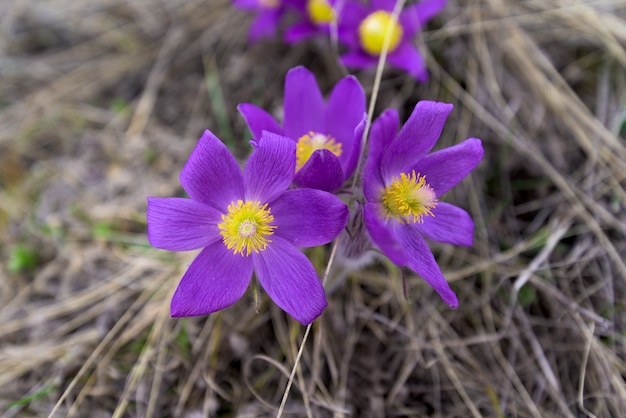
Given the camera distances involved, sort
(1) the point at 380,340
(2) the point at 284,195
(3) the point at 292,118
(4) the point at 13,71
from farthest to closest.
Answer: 1. (4) the point at 13,71
2. (1) the point at 380,340
3. (3) the point at 292,118
4. (2) the point at 284,195

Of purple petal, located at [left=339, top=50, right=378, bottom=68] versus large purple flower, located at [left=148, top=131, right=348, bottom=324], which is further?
purple petal, located at [left=339, top=50, right=378, bottom=68]

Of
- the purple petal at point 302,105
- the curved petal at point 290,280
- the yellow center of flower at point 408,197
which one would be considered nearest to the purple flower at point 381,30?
the purple petal at point 302,105

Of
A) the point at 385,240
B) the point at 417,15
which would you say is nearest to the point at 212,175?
the point at 385,240

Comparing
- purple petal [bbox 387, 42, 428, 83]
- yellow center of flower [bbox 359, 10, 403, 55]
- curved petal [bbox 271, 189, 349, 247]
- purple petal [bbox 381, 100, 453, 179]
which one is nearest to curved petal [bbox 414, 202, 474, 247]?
purple petal [bbox 381, 100, 453, 179]

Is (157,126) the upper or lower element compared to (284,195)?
lower

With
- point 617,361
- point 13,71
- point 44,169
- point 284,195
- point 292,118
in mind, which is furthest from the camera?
point 13,71

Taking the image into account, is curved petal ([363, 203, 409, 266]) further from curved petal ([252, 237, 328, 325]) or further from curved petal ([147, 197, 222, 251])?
curved petal ([147, 197, 222, 251])

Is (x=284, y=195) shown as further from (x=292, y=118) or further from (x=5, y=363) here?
(x=5, y=363)

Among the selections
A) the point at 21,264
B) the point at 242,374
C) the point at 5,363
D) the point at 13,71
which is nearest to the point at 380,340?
the point at 242,374
